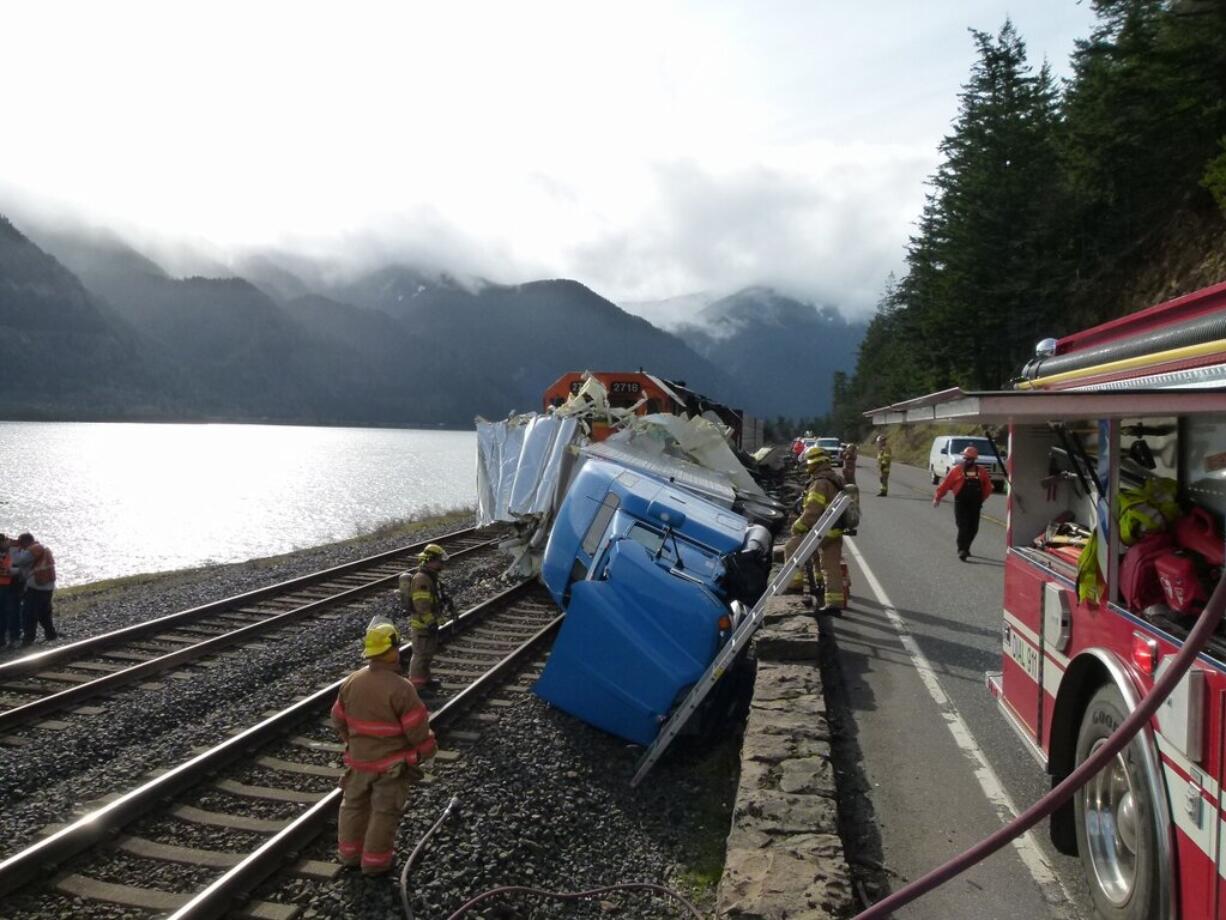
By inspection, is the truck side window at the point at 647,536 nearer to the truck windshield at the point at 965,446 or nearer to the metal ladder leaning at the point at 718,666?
the metal ladder leaning at the point at 718,666

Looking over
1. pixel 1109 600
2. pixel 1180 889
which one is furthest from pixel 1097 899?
pixel 1109 600

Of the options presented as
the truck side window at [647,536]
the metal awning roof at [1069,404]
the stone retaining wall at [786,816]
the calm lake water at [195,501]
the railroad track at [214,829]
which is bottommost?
the calm lake water at [195,501]

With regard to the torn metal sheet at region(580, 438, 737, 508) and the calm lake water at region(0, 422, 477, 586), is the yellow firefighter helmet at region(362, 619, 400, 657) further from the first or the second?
the calm lake water at region(0, 422, 477, 586)

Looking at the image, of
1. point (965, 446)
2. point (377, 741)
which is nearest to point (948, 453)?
point (965, 446)

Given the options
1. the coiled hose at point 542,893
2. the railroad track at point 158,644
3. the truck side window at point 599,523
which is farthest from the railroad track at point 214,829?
the railroad track at point 158,644

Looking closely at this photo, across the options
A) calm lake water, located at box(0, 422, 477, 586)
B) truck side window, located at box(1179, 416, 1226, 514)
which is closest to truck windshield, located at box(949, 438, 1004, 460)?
calm lake water, located at box(0, 422, 477, 586)

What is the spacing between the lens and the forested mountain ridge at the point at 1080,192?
2769 cm

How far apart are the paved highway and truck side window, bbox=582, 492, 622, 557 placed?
9.19ft

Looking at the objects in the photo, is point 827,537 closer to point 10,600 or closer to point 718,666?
point 718,666

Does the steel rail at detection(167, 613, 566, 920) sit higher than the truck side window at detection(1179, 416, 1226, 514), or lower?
lower

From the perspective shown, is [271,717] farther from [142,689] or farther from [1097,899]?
[1097,899]

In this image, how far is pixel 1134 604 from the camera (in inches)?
149

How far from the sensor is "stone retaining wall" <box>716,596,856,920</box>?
391cm

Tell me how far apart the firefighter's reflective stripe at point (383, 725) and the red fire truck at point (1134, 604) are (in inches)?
128
